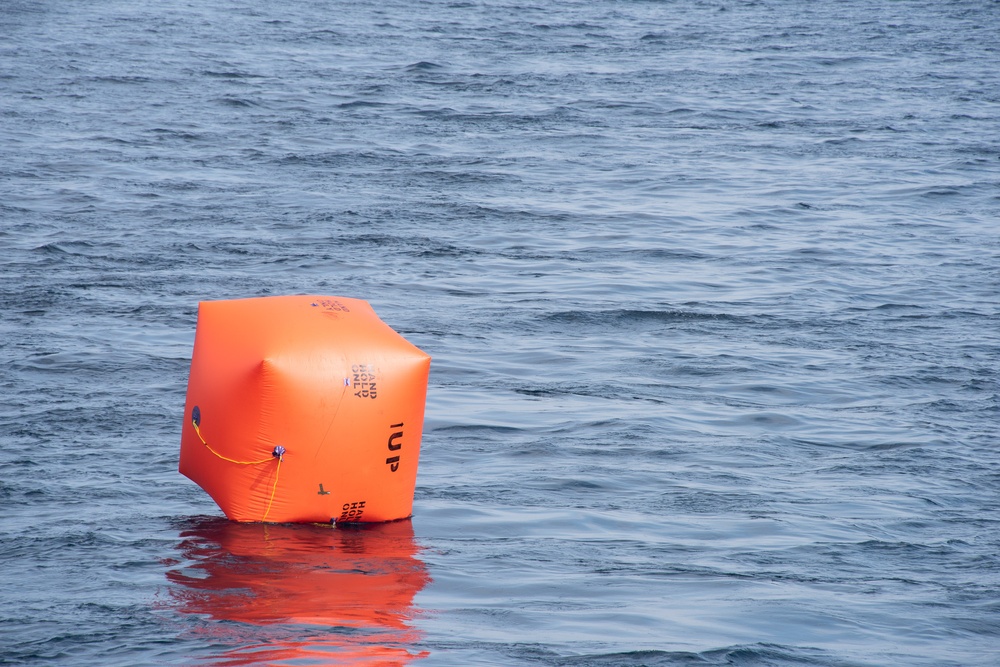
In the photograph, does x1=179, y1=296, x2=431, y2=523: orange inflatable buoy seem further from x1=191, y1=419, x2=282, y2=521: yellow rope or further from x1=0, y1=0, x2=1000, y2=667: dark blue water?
x1=0, y1=0, x2=1000, y2=667: dark blue water

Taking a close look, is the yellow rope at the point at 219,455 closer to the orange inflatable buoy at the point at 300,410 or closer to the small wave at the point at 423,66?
the orange inflatable buoy at the point at 300,410

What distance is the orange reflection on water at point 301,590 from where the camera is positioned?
5340mm

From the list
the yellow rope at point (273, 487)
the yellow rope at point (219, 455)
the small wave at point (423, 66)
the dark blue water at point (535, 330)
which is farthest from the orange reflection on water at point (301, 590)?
the small wave at point (423, 66)

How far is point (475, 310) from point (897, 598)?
5.92 metres

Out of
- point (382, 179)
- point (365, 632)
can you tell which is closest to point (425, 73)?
point (382, 179)

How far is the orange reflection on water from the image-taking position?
534cm

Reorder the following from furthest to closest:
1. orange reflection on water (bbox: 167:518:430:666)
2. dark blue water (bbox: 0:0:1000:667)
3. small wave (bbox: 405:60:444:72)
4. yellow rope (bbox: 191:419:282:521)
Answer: small wave (bbox: 405:60:444:72)
yellow rope (bbox: 191:419:282:521)
dark blue water (bbox: 0:0:1000:667)
orange reflection on water (bbox: 167:518:430:666)

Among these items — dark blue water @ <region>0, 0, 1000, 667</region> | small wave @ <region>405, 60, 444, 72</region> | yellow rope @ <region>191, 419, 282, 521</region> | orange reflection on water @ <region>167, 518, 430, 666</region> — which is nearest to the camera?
orange reflection on water @ <region>167, 518, 430, 666</region>

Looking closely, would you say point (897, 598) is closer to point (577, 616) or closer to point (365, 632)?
point (577, 616)

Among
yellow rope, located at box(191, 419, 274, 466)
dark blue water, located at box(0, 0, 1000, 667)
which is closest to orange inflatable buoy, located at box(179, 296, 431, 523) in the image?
yellow rope, located at box(191, 419, 274, 466)

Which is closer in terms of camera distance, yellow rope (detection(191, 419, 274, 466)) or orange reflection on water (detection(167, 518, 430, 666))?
orange reflection on water (detection(167, 518, 430, 666))

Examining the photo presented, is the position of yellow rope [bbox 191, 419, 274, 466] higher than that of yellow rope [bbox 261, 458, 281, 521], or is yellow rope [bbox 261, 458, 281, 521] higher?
yellow rope [bbox 191, 419, 274, 466]

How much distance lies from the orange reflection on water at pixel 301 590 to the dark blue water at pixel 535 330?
24mm

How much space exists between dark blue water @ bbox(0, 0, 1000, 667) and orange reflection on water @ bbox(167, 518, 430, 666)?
0.02 meters
